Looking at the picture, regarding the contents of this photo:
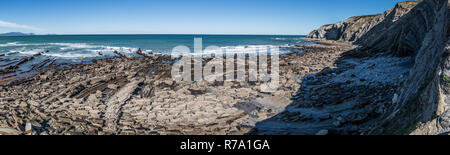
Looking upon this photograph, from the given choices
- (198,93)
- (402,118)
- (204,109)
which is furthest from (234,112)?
(402,118)

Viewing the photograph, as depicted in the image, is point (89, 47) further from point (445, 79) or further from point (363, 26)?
point (363, 26)

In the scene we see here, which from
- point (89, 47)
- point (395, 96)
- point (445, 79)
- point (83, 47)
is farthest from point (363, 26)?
point (83, 47)

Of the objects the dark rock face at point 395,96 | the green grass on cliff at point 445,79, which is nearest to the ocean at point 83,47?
the dark rock face at point 395,96

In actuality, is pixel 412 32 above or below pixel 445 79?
above

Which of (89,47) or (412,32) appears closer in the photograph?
(412,32)

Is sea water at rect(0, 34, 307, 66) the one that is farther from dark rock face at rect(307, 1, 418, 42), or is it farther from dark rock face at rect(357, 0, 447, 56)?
dark rock face at rect(357, 0, 447, 56)

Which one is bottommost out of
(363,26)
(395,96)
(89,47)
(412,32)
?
(395,96)

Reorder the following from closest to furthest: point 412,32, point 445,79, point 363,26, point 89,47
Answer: point 445,79, point 412,32, point 89,47, point 363,26

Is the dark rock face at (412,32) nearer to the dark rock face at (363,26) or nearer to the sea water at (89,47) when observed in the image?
the dark rock face at (363,26)

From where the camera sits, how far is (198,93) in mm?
10781

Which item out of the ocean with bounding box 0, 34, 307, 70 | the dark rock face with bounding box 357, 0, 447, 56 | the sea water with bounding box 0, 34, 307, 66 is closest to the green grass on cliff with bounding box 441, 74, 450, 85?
the dark rock face with bounding box 357, 0, 447, 56
